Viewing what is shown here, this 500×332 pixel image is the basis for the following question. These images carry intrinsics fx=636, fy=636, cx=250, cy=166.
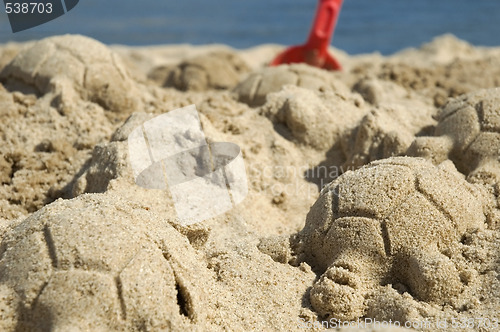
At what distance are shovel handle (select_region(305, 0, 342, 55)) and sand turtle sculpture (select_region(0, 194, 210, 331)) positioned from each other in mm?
4217

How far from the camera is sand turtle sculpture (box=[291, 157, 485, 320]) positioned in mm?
2523

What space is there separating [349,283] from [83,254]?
3.49 feet

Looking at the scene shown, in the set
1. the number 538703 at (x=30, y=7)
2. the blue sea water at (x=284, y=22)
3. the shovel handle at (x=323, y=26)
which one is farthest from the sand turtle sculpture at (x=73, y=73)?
the blue sea water at (x=284, y=22)

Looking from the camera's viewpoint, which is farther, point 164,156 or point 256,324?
point 164,156

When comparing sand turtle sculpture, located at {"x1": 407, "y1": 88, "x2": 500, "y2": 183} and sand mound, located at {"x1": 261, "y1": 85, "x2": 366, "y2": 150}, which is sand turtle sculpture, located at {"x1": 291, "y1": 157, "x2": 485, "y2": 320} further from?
sand mound, located at {"x1": 261, "y1": 85, "x2": 366, "y2": 150}

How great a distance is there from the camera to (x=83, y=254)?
7.22 feet

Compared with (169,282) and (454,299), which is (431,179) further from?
(169,282)

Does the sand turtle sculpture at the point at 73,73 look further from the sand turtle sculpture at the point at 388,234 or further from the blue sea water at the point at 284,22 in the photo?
the blue sea water at the point at 284,22

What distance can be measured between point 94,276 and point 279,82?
2.89 m

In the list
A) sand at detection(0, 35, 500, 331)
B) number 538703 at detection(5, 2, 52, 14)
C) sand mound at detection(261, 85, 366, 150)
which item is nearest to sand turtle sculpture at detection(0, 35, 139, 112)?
sand at detection(0, 35, 500, 331)

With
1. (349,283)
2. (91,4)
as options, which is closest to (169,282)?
(349,283)

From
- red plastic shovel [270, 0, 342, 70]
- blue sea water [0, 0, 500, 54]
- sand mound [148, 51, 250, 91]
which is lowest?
blue sea water [0, 0, 500, 54]

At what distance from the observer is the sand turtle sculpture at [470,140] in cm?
335

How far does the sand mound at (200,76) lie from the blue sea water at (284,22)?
140 inches
